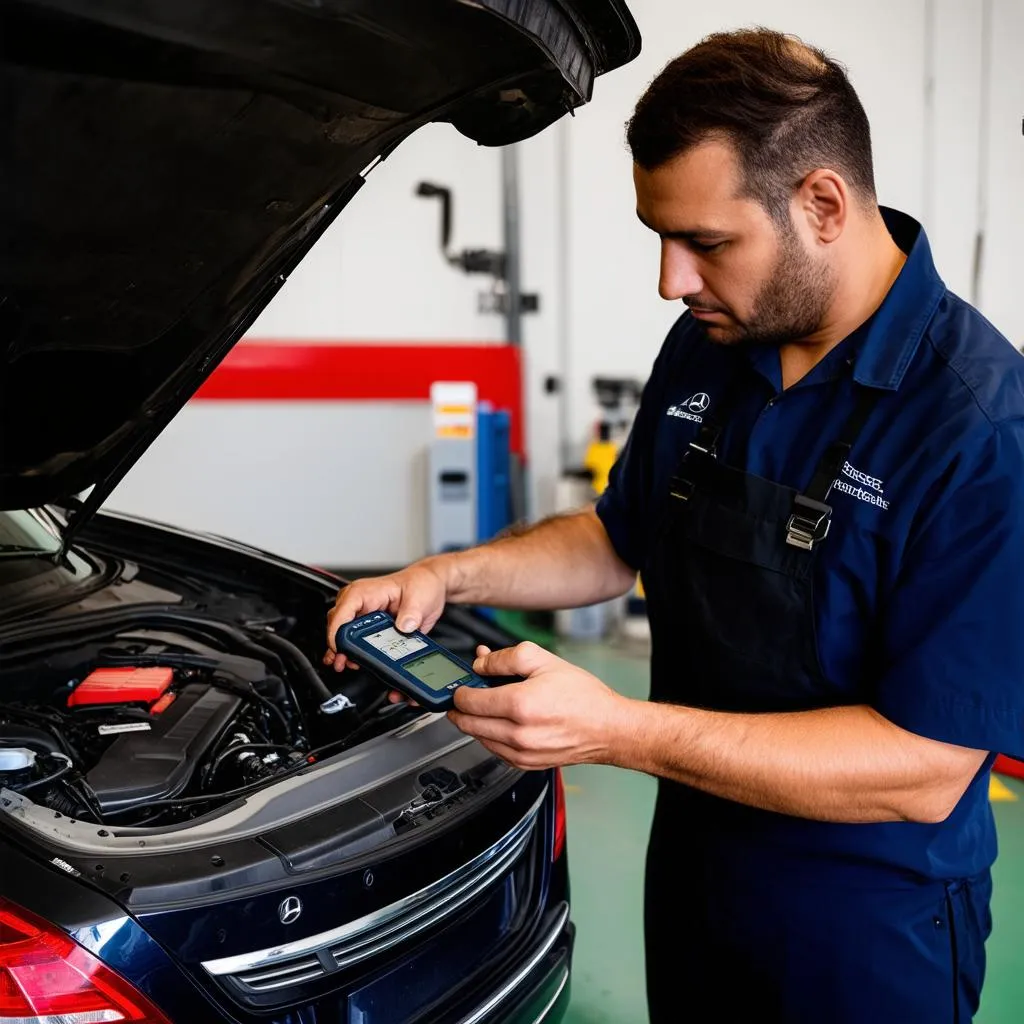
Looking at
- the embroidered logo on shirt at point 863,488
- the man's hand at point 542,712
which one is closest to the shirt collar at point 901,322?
the embroidered logo on shirt at point 863,488

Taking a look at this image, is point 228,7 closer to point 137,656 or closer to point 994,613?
point 994,613

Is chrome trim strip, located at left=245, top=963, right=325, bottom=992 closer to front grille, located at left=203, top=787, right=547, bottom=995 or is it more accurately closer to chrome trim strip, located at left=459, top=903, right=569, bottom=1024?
front grille, located at left=203, top=787, right=547, bottom=995

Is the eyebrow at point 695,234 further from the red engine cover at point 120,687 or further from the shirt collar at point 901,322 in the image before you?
the red engine cover at point 120,687

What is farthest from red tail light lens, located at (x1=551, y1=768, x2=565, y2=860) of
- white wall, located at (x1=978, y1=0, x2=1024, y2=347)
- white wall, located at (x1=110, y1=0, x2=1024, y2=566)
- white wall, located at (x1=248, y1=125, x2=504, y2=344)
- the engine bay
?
white wall, located at (x1=978, y1=0, x2=1024, y2=347)

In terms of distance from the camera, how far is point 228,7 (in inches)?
34.0

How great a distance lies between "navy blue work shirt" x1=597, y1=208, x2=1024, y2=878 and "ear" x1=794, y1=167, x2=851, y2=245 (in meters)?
0.12

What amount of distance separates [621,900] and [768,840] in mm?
1380

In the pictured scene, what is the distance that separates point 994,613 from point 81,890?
3.16 ft

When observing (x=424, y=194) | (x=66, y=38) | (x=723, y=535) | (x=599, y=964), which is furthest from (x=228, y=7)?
(x=424, y=194)

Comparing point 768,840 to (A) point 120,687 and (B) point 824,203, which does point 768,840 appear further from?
(A) point 120,687

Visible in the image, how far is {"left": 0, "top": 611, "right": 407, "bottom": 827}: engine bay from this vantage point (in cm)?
136

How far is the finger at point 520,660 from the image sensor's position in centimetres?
115

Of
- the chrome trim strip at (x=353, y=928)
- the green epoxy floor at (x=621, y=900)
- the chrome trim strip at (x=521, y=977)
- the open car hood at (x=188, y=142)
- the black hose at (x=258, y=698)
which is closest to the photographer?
the open car hood at (x=188, y=142)

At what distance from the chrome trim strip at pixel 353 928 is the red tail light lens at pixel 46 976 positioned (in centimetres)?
11
